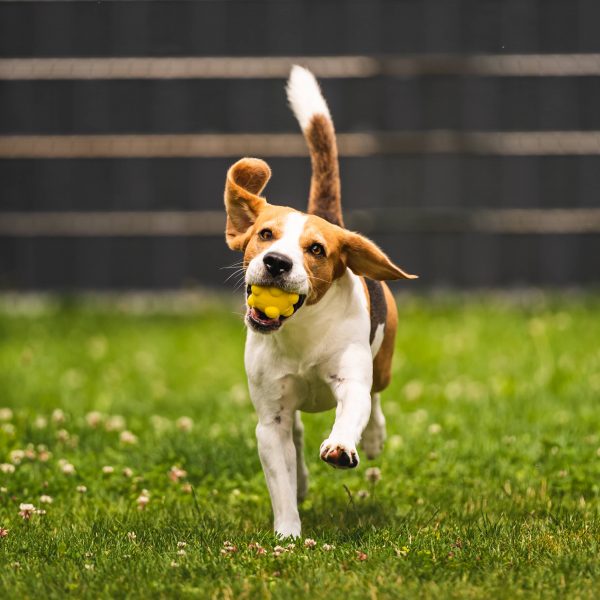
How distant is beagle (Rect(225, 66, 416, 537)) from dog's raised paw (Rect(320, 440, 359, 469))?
0.07 meters

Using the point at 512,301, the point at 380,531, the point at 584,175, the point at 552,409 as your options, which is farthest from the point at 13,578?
the point at 584,175

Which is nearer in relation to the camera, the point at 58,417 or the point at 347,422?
the point at 347,422

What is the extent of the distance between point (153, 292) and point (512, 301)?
142 inches

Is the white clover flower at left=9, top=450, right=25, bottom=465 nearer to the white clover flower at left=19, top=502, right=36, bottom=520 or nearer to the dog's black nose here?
the white clover flower at left=19, top=502, right=36, bottom=520

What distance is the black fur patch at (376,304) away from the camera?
4.57 metres

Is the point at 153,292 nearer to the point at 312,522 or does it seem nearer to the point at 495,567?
the point at 312,522

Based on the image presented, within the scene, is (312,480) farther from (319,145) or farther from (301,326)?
(319,145)

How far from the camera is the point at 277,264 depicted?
3.95 m

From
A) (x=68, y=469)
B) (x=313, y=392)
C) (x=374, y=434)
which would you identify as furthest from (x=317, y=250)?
(x=68, y=469)

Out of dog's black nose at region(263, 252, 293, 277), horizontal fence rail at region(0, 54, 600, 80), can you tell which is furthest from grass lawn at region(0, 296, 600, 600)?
horizontal fence rail at region(0, 54, 600, 80)

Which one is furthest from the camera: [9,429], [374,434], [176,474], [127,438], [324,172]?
[9,429]

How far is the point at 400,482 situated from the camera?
5.32m

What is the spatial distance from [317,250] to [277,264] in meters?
0.24

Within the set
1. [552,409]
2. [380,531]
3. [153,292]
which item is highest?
[380,531]
